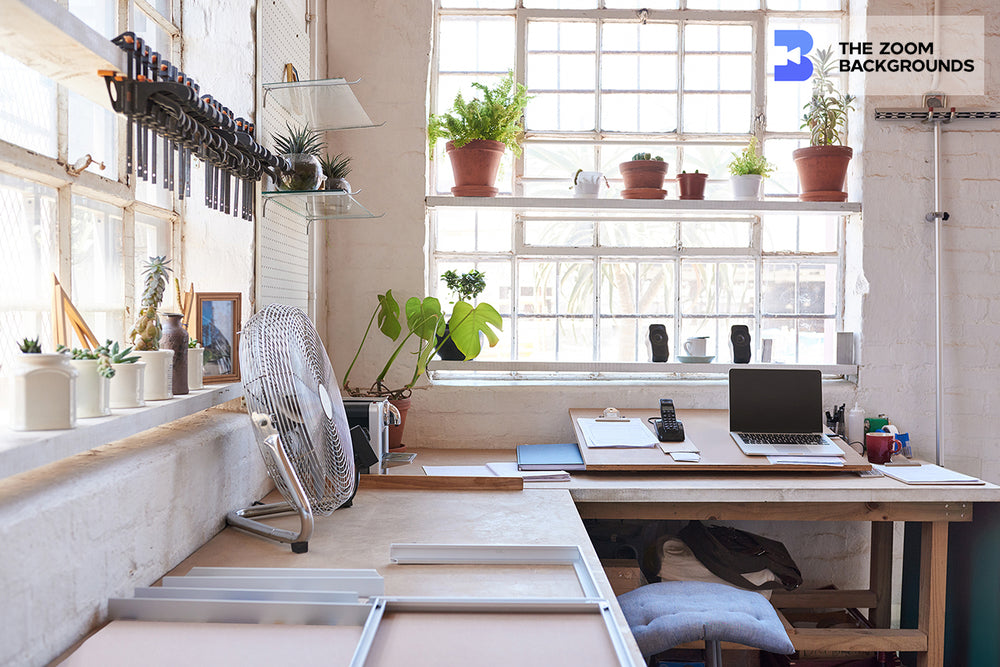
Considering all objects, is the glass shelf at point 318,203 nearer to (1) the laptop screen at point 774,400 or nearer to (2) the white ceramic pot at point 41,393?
(2) the white ceramic pot at point 41,393

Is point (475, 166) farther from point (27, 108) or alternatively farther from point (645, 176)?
point (27, 108)

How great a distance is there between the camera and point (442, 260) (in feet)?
11.4

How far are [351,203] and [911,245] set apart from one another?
97.6 inches

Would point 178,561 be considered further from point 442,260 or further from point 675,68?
point 675,68

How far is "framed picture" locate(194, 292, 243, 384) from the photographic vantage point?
195 cm

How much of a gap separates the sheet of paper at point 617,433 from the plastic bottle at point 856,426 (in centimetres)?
90

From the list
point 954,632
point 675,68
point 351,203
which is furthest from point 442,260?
point 954,632

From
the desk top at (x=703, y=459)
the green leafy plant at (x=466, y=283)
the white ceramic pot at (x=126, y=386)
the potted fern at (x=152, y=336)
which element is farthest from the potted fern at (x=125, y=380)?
the green leafy plant at (x=466, y=283)

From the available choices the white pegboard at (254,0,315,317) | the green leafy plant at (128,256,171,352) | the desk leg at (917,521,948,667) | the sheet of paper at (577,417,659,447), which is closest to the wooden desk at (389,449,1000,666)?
the desk leg at (917,521,948,667)

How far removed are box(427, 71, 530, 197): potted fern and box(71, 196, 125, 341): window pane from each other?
1.67 meters

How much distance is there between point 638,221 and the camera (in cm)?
348

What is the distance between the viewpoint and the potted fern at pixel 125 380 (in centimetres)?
150

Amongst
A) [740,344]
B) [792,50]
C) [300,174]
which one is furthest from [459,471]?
[792,50]

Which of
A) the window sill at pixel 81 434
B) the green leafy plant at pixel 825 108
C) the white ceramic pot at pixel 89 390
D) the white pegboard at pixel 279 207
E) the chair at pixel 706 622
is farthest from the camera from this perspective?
the green leafy plant at pixel 825 108
